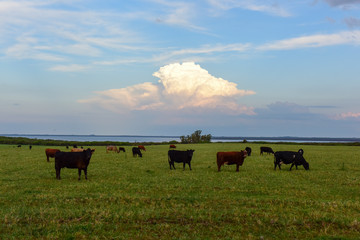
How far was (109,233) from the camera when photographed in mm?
8641

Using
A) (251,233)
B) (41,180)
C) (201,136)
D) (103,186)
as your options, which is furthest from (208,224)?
(201,136)

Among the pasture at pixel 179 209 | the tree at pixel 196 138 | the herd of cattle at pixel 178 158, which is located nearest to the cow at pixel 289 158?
the herd of cattle at pixel 178 158

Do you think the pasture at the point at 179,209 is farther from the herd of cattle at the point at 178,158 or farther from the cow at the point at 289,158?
the cow at the point at 289,158

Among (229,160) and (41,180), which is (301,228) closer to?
(229,160)

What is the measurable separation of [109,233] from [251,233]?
4.14 meters

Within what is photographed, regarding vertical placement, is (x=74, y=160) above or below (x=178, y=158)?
above

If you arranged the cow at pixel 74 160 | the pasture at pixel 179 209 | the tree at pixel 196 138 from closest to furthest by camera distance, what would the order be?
the pasture at pixel 179 209 → the cow at pixel 74 160 → the tree at pixel 196 138

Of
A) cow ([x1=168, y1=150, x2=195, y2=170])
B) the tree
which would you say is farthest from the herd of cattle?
the tree

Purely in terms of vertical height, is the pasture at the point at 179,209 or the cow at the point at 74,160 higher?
the cow at the point at 74,160

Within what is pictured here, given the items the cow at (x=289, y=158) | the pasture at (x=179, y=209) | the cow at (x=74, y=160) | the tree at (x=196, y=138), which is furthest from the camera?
the tree at (x=196, y=138)

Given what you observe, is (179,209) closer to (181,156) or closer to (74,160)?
(74,160)

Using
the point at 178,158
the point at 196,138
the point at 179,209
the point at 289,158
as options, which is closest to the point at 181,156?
the point at 178,158

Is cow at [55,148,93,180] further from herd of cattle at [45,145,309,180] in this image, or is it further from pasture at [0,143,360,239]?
pasture at [0,143,360,239]

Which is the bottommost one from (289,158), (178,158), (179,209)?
(179,209)
